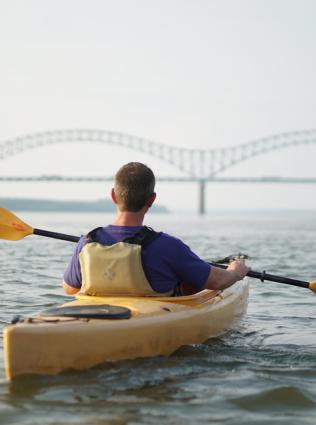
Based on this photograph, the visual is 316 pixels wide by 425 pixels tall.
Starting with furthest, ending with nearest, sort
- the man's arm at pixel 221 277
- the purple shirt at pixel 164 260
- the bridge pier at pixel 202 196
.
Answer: the bridge pier at pixel 202 196
the man's arm at pixel 221 277
the purple shirt at pixel 164 260

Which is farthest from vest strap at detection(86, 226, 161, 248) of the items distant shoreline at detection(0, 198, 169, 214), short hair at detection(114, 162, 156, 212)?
distant shoreline at detection(0, 198, 169, 214)

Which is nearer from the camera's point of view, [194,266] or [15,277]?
[194,266]

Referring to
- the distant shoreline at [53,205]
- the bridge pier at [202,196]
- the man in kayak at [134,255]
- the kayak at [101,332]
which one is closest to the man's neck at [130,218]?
the man in kayak at [134,255]

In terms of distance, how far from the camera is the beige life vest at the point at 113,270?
4.39 m

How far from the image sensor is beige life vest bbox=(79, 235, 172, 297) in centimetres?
439

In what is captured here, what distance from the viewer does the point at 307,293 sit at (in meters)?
8.68

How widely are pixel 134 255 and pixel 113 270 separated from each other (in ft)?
0.59

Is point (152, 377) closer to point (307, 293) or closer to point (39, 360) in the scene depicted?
point (39, 360)

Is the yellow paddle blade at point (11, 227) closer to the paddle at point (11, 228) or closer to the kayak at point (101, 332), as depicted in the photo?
the paddle at point (11, 228)

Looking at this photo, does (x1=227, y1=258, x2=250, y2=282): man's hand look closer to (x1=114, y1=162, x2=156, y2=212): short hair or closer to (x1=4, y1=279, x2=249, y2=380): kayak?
(x1=4, y1=279, x2=249, y2=380): kayak

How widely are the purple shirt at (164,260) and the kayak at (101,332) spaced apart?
161mm

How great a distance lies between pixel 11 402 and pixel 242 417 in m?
1.18

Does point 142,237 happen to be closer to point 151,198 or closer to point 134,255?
point 134,255

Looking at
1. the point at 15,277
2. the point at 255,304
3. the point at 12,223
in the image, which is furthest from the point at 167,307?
the point at 15,277
